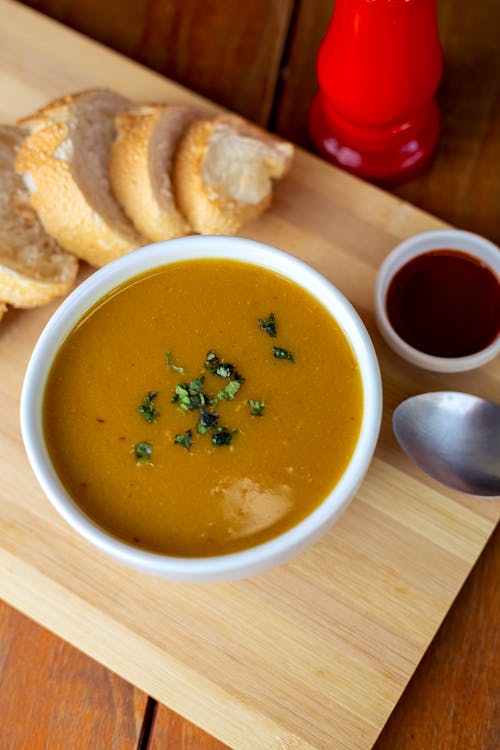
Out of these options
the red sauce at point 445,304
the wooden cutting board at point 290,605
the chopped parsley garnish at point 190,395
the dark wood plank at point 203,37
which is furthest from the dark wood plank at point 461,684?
the dark wood plank at point 203,37

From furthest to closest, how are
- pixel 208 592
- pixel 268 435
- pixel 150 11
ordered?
pixel 150 11, pixel 208 592, pixel 268 435

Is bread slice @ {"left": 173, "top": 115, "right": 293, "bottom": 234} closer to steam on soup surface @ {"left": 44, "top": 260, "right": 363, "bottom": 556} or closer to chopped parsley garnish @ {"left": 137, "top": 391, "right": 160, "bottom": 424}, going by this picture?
steam on soup surface @ {"left": 44, "top": 260, "right": 363, "bottom": 556}

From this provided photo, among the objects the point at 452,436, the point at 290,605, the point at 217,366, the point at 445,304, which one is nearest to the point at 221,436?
the point at 217,366

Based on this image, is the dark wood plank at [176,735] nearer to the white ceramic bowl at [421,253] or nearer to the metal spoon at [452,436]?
the metal spoon at [452,436]

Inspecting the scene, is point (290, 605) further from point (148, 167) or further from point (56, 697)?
point (148, 167)

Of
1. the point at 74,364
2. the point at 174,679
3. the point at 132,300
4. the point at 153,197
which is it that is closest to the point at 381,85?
the point at 153,197

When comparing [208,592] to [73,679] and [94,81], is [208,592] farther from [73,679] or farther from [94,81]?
[94,81]

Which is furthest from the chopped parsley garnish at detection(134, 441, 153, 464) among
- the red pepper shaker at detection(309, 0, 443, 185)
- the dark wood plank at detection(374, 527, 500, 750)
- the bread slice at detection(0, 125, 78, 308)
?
the red pepper shaker at detection(309, 0, 443, 185)
